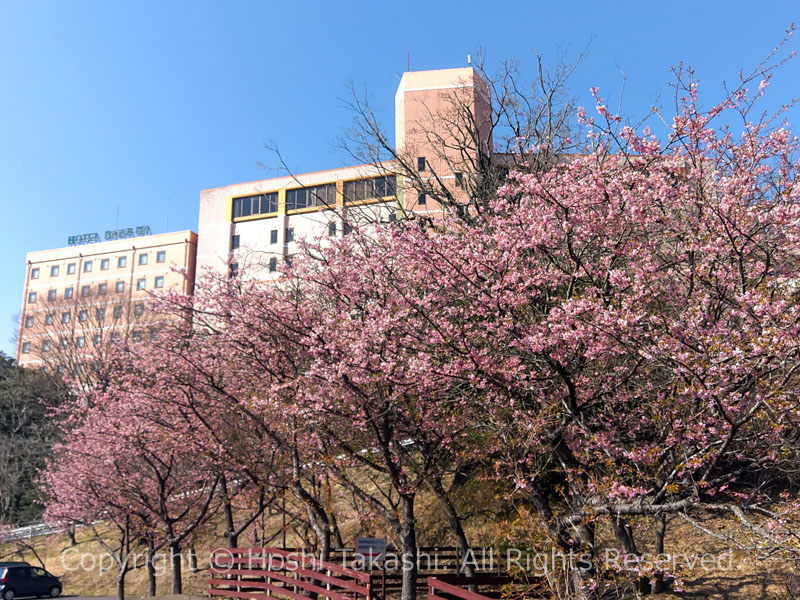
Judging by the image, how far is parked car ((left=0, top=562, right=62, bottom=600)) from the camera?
23.2 meters

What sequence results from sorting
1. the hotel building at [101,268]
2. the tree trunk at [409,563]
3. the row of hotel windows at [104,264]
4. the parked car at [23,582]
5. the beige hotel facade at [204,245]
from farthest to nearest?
the row of hotel windows at [104,264]
the hotel building at [101,268]
the beige hotel facade at [204,245]
the parked car at [23,582]
the tree trunk at [409,563]

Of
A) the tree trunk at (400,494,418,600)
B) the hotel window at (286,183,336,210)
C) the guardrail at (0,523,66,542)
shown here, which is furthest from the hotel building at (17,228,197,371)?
the tree trunk at (400,494,418,600)

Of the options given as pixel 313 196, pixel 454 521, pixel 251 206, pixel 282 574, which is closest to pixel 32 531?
pixel 282 574

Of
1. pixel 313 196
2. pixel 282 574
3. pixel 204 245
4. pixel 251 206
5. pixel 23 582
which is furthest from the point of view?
pixel 204 245

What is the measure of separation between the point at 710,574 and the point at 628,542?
513 centimetres

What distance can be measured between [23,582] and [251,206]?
40.2 m

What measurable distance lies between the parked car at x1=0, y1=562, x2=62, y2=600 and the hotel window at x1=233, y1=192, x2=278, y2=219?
38.5 m

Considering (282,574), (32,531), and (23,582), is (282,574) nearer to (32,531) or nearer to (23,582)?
(23,582)

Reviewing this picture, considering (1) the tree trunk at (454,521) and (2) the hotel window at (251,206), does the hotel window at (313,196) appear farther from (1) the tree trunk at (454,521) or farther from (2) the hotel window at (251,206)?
(1) the tree trunk at (454,521)

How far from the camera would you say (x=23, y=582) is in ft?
76.9

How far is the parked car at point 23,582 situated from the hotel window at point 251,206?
38.5 meters

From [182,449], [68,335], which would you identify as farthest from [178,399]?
[68,335]

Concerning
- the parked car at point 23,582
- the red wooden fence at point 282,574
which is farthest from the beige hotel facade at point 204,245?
the red wooden fence at point 282,574

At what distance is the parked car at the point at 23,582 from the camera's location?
23156 millimetres
